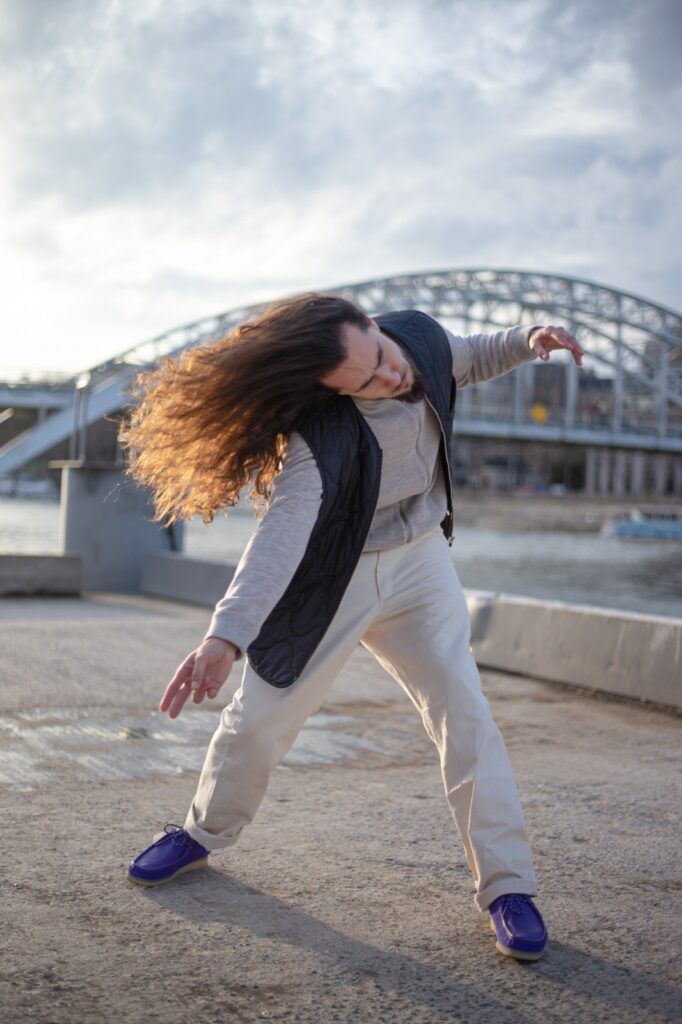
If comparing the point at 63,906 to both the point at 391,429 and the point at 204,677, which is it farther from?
the point at 391,429

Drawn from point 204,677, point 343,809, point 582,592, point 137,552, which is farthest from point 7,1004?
point 582,592

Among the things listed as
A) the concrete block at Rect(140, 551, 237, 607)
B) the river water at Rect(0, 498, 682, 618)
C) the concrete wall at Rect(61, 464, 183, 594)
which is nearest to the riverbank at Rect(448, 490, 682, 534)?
the river water at Rect(0, 498, 682, 618)

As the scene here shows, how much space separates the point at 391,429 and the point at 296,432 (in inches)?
9.7

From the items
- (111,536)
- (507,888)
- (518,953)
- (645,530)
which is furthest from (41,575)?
(645,530)

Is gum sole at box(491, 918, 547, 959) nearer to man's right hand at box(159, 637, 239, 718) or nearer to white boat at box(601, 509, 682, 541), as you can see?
man's right hand at box(159, 637, 239, 718)

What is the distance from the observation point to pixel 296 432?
2574 millimetres

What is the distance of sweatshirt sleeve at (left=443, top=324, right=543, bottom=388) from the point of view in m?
2.98

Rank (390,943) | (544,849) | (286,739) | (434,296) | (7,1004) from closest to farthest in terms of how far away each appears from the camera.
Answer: (7,1004) < (390,943) < (286,739) < (544,849) < (434,296)

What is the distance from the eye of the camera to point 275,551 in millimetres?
2420

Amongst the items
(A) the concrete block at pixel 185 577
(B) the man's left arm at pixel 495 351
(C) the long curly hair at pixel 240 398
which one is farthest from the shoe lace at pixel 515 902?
(A) the concrete block at pixel 185 577

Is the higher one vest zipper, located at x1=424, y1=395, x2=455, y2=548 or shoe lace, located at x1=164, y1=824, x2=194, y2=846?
vest zipper, located at x1=424, y1=395, x2=455, y2=548

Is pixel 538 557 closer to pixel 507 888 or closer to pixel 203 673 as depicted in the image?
pixel 507 888

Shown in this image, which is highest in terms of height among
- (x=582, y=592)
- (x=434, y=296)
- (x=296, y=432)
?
(x=434, y=296)

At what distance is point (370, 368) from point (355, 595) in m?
0.53
